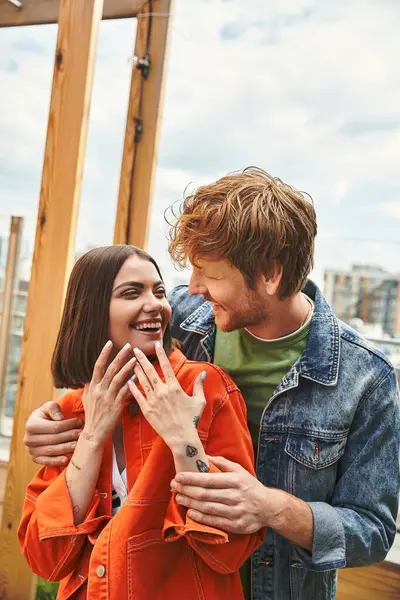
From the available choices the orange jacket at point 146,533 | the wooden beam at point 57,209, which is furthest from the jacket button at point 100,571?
the wooden beam at point 57,209

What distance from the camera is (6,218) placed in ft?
8.18

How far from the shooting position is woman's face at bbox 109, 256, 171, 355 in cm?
136

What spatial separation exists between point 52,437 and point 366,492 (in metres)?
0.72

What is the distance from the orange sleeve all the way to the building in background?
0.92 meters

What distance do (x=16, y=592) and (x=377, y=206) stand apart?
196 centimetres

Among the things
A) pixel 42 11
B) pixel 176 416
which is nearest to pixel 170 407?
pixel 176 416

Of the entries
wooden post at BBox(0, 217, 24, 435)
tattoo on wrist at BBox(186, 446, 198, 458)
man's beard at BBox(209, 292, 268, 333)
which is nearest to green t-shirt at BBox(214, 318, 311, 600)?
man's beard at BBox(209, 292, 268, 333)

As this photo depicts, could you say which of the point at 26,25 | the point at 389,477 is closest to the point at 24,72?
the point at 26,25

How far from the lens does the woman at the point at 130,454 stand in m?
1.20

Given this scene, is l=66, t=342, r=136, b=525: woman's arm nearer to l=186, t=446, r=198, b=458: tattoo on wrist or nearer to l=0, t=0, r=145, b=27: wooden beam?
l=186, t=446, r=198, b=458: tattoo on wrist

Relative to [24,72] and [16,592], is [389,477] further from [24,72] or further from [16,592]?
[24,72]

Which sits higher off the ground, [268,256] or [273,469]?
[268,256]

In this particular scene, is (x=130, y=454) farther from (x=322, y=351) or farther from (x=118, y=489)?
(x=322, y=351)

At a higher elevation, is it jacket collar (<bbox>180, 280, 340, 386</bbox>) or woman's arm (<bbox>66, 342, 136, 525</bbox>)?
jacket collar (<bbox>180, 280, 340, 386</bbox>)
